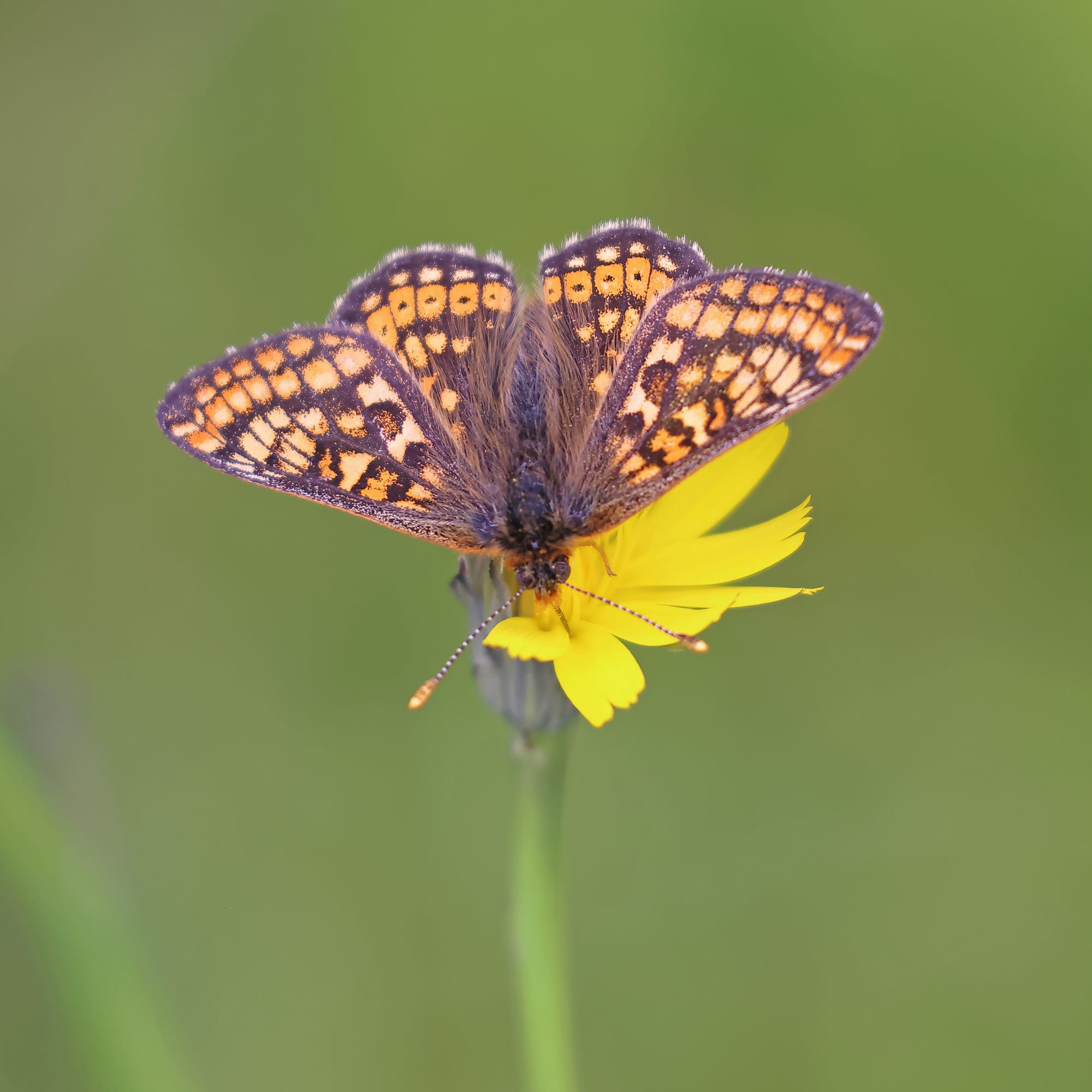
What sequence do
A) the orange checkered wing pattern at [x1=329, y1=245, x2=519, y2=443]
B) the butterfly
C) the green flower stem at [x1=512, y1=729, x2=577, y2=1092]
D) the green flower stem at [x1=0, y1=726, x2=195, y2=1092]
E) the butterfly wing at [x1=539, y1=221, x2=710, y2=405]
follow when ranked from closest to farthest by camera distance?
1. the green flower stem at [x1=0, y1=726, x2=195, y2=1092]
2. the green flower stem at [x1=512, y1=729, x2=577, y2=1092]
3. the butterfly
4. the butterfly wing at [x1=539, y1=221, x2=710, y2=405]
5. the orange checkered wing pattern at [x1=329, y1=245, x2=519, y2=443]

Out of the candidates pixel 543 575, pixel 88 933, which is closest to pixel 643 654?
pixel 543 575

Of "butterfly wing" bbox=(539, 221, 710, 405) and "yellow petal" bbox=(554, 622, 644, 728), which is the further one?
"butterfly wing" bbox=(539, 221, 710, 405)

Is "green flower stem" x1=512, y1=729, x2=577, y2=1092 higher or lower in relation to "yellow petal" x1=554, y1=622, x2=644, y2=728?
lower

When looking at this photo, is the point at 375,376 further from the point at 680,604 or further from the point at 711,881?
the point at 711,881

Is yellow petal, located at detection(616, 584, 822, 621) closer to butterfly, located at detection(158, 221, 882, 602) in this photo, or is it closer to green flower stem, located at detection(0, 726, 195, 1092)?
butterfly, located at detection(158, 221, 882, 602)

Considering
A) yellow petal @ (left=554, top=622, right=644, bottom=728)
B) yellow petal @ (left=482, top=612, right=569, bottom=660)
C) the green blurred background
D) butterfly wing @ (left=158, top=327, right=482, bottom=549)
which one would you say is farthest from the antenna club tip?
the green blurred background

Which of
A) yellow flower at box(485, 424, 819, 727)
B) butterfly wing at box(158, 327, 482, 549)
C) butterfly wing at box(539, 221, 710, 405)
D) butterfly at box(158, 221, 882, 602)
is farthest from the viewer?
butterfly wing at box(539, 221, 710, 405)

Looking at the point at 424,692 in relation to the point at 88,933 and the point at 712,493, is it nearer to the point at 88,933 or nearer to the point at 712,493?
the point at 88,933

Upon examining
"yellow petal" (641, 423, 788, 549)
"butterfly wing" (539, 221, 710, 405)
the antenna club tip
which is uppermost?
"butterfly wing" (539, 221, 710, 405)
